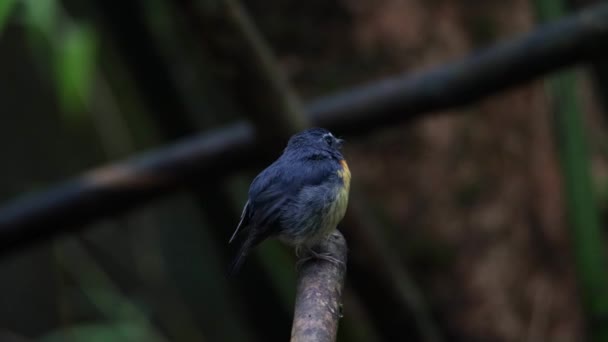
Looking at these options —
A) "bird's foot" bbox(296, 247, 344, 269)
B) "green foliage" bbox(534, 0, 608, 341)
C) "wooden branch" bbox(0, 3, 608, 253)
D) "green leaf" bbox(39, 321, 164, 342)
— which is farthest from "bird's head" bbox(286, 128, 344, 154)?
"green leaf" bbox(39, 321, 164, 342)

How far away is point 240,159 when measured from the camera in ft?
10.6

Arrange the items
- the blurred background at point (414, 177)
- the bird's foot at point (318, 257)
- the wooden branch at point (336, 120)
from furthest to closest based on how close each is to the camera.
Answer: the blurred background at point (414, 177)
the wooden branch at point (336, 120)
the bird's foot at point (318, 257)

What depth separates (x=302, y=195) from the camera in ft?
6.89

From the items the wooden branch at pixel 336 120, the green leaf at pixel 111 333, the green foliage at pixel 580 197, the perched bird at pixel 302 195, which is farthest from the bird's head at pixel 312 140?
the green leaf at pixel 111 333

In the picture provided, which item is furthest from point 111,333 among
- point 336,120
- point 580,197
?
point 580,197

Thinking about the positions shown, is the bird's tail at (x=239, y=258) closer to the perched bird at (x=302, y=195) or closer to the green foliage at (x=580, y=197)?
the perched bird at (x=302, y=195)

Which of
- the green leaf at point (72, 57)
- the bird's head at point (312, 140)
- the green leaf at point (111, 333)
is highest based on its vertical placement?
the green leaf at point (72, 57)

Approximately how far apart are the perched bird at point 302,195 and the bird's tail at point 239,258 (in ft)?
0.15

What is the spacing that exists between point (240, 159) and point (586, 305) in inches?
48.0

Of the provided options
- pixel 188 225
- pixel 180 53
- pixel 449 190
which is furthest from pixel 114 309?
pixel 188 225

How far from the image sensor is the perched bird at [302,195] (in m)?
1.96

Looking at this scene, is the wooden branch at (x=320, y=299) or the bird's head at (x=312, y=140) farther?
the bird's head at (x=312, y=140)

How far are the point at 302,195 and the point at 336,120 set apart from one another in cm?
103

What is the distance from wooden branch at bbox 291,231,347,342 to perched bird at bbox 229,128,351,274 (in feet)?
0.40
